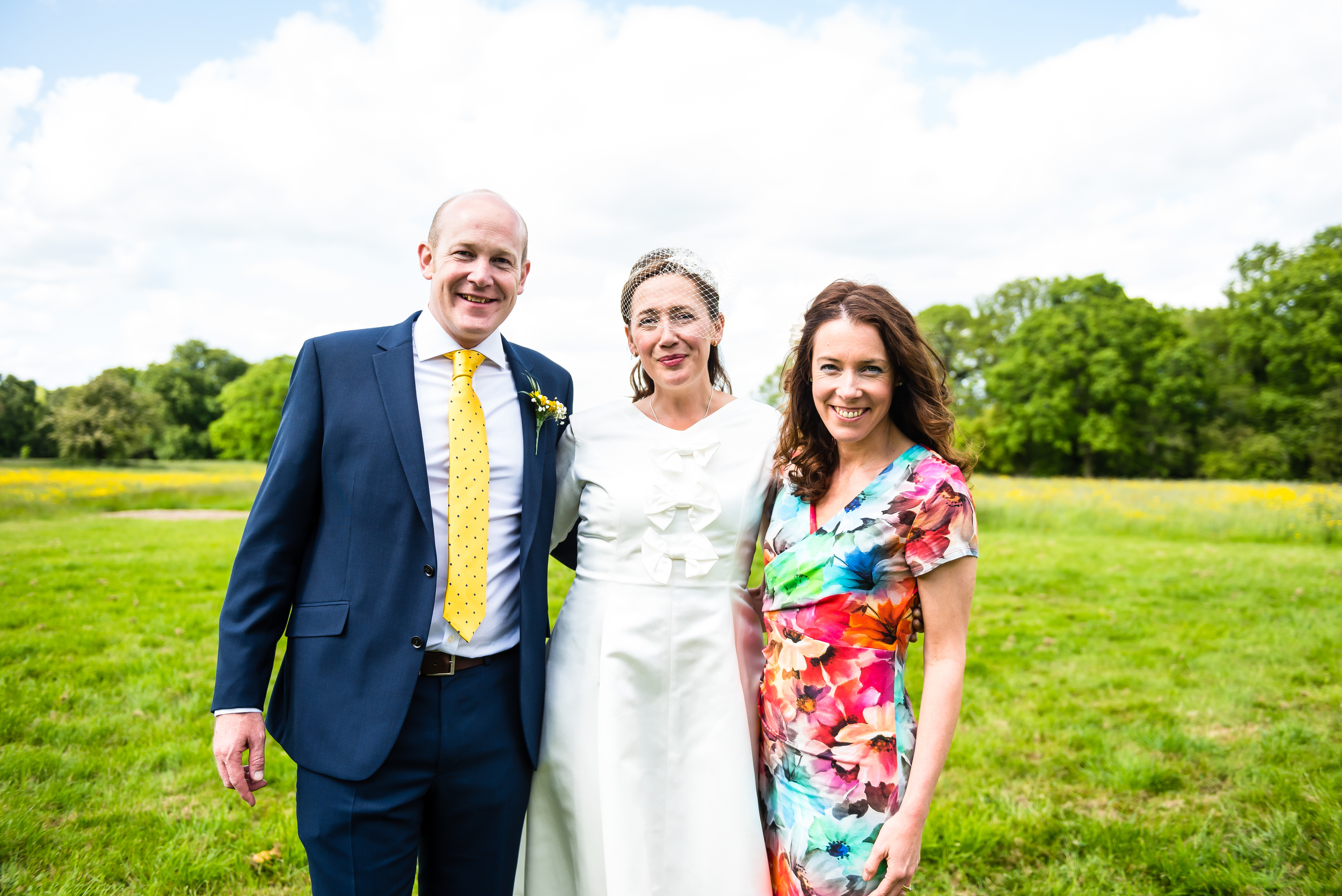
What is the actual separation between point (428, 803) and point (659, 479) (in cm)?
134

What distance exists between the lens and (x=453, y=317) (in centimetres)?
256

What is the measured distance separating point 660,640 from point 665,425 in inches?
34.8

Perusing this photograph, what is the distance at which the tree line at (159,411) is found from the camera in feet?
93.4

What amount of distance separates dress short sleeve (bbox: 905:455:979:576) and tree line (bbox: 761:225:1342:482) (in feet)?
131

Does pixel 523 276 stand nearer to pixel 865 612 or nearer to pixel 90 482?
pixel 865 612

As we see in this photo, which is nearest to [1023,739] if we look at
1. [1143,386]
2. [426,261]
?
[426,261]

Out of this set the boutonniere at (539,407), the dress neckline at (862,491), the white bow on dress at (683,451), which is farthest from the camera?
the white bow on dress at (683,451)

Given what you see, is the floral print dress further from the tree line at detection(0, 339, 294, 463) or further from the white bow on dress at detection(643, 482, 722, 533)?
the tree line at detection(0, 339, 294, 463)

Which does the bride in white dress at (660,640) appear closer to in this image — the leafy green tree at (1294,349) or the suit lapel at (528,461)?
the suit lapel at (528,461)

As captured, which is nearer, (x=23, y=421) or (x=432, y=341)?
(x=432, y=341)

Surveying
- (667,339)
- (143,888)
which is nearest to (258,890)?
(143,888)

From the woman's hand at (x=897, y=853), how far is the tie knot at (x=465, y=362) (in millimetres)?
1911

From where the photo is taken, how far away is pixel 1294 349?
3612cm

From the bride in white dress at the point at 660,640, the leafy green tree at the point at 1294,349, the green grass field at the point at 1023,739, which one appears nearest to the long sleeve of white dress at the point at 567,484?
the bride in white dress at the point at 660,640
